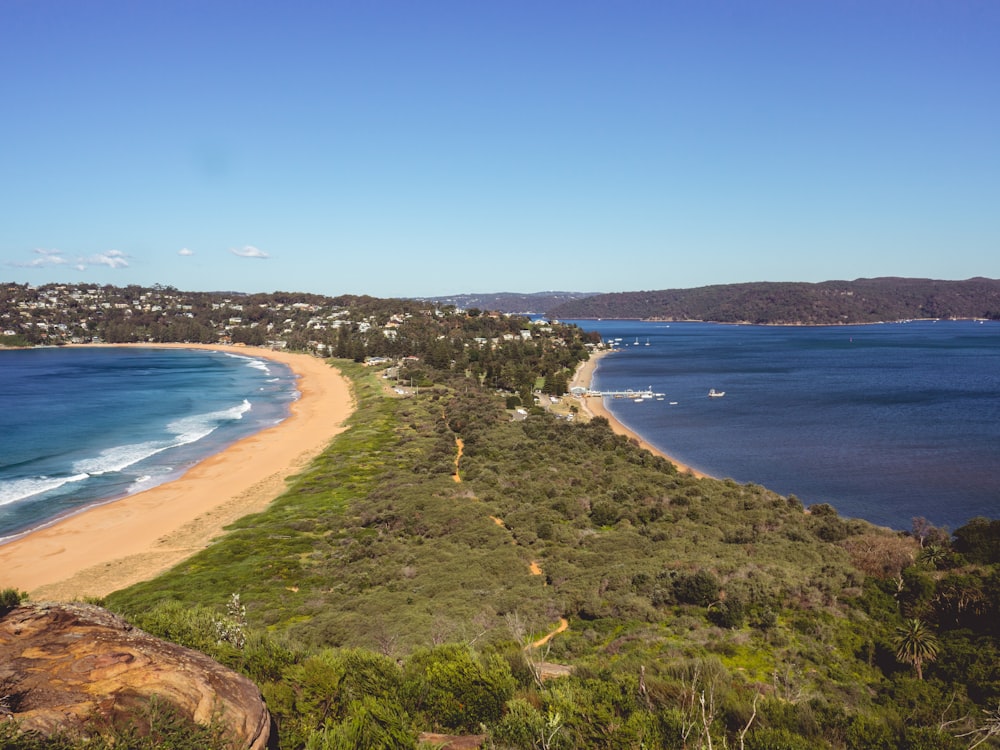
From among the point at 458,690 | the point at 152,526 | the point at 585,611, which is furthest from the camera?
the point at 152,526

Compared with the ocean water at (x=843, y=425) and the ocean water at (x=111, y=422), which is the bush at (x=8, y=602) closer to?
the ocean water at (x=111, y=422)

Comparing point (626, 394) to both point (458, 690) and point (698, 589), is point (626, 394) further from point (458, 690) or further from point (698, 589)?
point (458, 690)

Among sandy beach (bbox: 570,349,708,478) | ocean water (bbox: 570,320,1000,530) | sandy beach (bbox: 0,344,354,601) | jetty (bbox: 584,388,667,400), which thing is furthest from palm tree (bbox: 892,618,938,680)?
jetty (bbox: 584,388,667,400)

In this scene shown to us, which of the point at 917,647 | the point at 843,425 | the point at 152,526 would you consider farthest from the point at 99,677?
the point at 843,425

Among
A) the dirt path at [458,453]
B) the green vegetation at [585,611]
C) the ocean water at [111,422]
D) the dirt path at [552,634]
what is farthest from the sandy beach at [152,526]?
the dirt path at [552,634]

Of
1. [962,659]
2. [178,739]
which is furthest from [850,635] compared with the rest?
[178,739]

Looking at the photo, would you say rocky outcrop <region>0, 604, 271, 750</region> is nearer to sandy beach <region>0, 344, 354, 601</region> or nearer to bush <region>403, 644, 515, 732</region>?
bush <region>403, 644, 515, 732</region>
